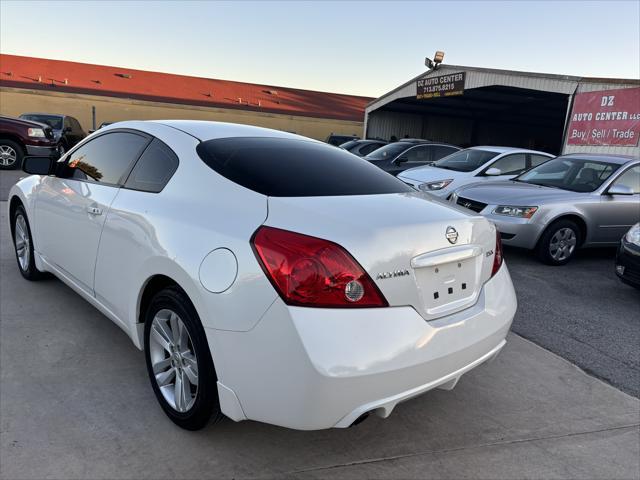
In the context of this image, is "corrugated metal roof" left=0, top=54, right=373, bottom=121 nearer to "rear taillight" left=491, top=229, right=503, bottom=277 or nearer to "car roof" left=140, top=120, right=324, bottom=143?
"car roof" left=140, top=120, right=324, bottom=143

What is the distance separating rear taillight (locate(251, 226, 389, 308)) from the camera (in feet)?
6.22

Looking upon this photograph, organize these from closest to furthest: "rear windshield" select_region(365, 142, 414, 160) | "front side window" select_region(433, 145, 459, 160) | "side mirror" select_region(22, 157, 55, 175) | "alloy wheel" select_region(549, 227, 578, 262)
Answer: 1. "side mirror" select_region(22, 157, 55, 175)
2. "alloy wheel" select_region(549, 227, 578, 262)
3. "rear windshield" select_region(365, 142, 414, 160)
4. "front side window" select_region(433, 145, 459, 160)

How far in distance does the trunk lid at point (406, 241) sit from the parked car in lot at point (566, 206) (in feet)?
13.4

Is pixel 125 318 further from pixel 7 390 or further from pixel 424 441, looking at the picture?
pixel 424 441

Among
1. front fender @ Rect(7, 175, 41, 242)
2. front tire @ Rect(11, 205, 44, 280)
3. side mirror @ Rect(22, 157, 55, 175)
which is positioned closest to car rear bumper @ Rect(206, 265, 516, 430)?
side mirror @ Rect(22, 157, 55, 175)

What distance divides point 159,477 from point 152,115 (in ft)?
97.2

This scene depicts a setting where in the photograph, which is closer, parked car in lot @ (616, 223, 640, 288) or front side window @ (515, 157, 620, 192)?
parked car in lot @ (616, 223, 640, 288)

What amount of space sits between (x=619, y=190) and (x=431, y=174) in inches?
140

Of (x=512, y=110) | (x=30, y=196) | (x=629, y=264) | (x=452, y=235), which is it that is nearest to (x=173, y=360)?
(x=452, y=235)

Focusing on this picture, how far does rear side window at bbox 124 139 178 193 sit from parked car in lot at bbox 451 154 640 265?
462cm

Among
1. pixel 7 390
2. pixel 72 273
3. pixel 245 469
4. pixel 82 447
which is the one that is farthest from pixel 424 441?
pixel 72 273

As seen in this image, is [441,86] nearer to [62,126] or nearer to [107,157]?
[62,126]

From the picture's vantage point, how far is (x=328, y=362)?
1830 millimetres

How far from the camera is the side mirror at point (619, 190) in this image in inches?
253
